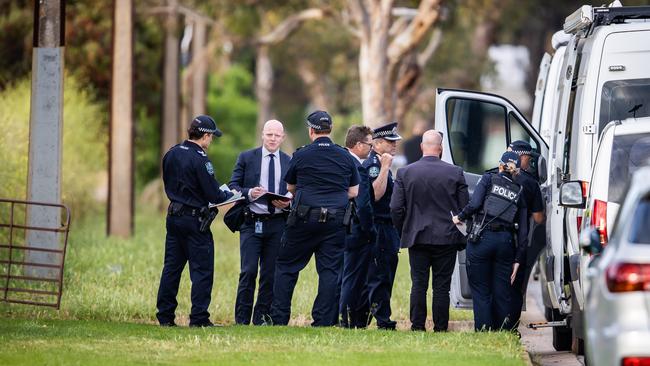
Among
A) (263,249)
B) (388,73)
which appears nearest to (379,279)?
(263,249)

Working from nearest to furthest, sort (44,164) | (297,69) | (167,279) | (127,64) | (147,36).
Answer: (167,279)
(44,164)
(127,64)
(147,36)
(297,69)

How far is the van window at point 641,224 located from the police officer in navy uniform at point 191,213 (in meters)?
5.39

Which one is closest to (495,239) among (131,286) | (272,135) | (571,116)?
(571,116)

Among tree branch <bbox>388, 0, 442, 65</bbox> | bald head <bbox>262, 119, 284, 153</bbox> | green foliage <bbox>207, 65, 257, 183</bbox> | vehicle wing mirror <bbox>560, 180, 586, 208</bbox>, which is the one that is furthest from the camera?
green foliage <bbox>207, 65, 257, 183</bbox>

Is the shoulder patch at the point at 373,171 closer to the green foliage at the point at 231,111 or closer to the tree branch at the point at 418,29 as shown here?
the tree branch at the point at 418,29

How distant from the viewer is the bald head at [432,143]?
12781mm

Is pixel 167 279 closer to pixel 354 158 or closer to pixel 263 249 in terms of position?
pixel 263 249

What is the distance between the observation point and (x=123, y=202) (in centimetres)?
2773

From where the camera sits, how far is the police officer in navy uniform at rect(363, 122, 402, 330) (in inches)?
530

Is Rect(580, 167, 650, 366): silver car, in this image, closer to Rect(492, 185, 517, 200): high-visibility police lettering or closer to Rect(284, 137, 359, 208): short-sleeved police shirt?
Rect(492, 185, 517, 200): high-visibility police lettering

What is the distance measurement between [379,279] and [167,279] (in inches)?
77.9

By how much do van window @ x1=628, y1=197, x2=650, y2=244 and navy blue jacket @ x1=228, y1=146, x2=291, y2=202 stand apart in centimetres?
580

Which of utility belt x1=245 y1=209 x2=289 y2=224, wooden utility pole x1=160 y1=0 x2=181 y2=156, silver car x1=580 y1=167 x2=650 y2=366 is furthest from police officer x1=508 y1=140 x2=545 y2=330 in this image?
wooden utility pole x1=160 y1=0 x2=181 y2=156

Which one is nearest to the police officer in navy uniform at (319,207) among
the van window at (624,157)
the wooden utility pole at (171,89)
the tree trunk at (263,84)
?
the van window at (624,157)
